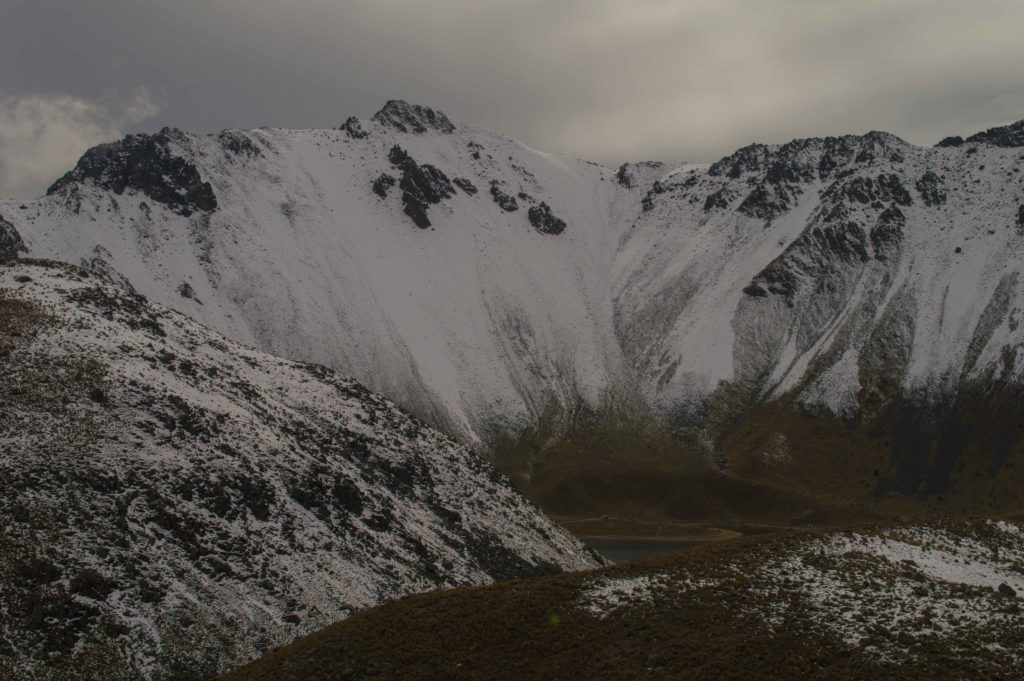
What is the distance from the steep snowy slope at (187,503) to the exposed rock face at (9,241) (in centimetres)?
11643

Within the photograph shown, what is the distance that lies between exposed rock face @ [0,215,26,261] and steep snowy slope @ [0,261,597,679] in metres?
116

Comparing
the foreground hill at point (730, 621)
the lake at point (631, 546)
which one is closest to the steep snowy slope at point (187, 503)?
the foreground hill at point (730, 621)

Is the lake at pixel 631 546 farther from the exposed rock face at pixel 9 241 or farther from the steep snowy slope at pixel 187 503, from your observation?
the exposed rock face at pixel 9 241

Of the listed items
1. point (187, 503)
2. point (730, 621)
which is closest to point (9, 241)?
point (187, 503)

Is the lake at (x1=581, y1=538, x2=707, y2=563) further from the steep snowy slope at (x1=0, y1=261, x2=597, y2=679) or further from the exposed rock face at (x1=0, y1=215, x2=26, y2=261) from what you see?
the exposed rock face at (x1=0, y1=215, x2=26, y2=261)

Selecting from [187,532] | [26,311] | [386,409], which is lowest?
[187,532]

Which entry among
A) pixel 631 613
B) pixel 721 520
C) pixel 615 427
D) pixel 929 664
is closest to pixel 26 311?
pixel 631 613

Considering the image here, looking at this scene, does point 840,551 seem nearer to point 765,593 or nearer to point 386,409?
point 765,593

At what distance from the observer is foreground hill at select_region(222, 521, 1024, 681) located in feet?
106

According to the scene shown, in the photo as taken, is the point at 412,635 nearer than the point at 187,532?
Yes

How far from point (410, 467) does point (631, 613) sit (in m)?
50.0

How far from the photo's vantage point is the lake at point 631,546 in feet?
427

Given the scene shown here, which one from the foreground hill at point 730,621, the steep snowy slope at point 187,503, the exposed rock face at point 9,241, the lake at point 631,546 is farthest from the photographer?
the exposed rock face at point 9,241

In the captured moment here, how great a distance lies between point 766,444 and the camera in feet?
610
